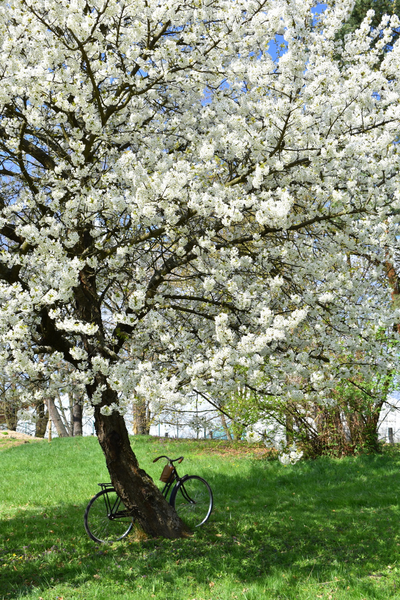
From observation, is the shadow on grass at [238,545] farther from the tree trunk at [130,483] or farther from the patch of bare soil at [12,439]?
the patch of bare soil at [12,439]

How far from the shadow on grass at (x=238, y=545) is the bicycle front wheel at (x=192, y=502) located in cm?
21

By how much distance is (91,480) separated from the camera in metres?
11.0

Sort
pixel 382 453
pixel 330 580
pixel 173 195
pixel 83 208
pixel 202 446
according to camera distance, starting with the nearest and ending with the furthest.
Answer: pixel 173 195, pixel 330 580, pixel 83 208, pixel 382 453, pixel 202 446

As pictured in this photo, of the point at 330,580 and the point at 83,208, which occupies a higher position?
the point at 83,208

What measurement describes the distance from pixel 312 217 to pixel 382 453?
8768mm

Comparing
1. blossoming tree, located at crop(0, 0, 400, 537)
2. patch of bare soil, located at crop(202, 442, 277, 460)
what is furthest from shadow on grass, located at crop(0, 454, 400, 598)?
patch of bare soil, located at crop(202, 442, 277, 460)

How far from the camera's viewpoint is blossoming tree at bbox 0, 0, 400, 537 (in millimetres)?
5254

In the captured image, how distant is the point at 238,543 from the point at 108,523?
2150 millimetres

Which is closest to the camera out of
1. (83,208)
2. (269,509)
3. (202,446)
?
(83,208)

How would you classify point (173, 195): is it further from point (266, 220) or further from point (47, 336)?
point (47, 336)

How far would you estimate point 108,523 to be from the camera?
764cm

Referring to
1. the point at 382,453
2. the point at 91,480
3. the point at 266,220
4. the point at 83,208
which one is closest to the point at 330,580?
the point at 266,220

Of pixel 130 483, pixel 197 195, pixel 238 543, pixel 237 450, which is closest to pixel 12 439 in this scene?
pixel 237 450

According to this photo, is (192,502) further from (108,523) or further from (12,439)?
(12,439)
